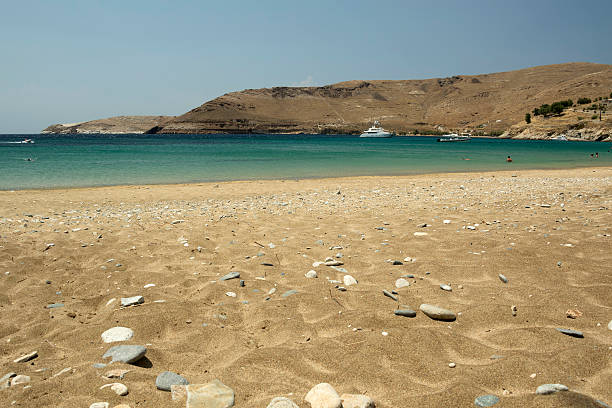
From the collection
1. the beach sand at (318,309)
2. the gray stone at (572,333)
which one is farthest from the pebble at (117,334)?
the gray stone at (572,333)

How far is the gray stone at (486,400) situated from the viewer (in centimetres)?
236

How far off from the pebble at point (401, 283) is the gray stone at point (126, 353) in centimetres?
308

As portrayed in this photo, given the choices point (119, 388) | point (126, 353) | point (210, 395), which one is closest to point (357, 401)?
point (210, 395)

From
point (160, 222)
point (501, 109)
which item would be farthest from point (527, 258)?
point (501, 109)

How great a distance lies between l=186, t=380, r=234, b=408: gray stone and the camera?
2.41m

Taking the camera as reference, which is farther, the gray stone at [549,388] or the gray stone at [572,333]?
the gray stone at [572,333]

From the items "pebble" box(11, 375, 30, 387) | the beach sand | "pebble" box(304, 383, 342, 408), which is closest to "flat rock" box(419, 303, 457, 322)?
the beach sand

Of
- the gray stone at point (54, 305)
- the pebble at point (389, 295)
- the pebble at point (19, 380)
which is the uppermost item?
the pebble at point (19, 380)

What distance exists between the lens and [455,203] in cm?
1030

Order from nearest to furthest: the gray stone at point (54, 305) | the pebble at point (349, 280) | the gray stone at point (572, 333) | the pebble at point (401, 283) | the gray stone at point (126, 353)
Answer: the gray stone at point (126, 353) → the gray stone at point (572, 333) → the gray stone at point (54, 305) → the pebble at point (401, 283) → the pebble at point (349, 280)

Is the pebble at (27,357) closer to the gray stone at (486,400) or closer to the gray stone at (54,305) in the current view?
the gray stone at (54,305)

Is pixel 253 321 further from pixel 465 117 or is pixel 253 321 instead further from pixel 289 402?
pixel 465 117

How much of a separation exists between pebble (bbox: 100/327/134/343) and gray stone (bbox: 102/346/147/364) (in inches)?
8.9

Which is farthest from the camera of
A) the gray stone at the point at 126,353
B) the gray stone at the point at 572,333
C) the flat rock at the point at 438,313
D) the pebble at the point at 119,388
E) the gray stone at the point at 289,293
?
the gray stone at the point at 289,293
